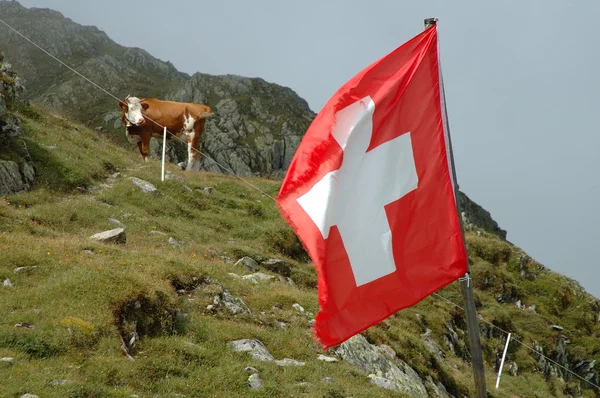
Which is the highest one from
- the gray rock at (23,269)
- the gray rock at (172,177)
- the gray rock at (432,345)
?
the gray rock at (172,177)

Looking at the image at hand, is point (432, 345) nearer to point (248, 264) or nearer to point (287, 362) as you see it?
point (248, 264)

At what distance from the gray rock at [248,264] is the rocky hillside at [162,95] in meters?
29.3

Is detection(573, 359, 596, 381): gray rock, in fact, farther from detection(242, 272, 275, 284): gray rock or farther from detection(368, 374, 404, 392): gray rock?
detection(368, 374, 404, 392): gray rock

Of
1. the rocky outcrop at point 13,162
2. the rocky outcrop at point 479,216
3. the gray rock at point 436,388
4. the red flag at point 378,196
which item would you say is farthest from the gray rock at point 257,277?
the rocky outcrop at point 479,216

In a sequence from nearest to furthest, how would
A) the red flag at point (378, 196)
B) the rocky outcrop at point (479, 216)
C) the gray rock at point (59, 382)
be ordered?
1. the red flag at point (378, 196)
2. the gray rock at point (59, 382)
3. the rocky outcrop at point (479, 216)

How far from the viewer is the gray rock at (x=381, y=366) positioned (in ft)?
48.5

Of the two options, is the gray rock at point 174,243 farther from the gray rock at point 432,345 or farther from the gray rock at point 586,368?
the gray rock at point 586,368

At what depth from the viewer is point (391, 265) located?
278 inches

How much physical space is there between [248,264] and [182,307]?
6.16 meters

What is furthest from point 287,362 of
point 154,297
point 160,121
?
point 160,121

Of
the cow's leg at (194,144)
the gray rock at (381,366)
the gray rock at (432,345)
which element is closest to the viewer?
the gray rock at (381,366)

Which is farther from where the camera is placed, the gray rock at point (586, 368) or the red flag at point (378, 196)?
the gray rock at point (586, 368)

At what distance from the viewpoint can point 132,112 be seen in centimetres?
3083

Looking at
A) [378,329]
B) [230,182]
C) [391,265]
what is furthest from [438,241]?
[230,182]
